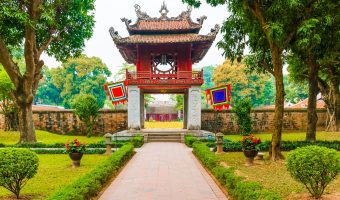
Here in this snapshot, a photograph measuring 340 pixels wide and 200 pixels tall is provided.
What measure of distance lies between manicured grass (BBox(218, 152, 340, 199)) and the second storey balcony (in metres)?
9.48

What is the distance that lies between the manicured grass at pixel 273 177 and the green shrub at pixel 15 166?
17.8 feet

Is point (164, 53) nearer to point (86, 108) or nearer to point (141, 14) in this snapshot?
point (141, 14)

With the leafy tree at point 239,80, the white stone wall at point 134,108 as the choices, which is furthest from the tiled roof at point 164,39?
the leafy tree at point 239,80

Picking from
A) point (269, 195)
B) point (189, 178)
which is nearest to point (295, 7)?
point (189, 178)

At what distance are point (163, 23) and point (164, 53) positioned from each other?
2526 mm

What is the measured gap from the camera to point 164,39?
23.0m

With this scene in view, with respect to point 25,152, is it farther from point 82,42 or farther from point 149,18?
point 149,18

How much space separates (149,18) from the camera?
25.1 metres

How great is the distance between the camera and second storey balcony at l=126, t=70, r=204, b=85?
2252 cm

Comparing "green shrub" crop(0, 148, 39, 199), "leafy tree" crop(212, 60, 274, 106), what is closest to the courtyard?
"green shrub" crop(0, 148, 39, 199)

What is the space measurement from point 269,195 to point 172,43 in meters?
17.7

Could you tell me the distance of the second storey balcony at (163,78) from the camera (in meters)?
22.5

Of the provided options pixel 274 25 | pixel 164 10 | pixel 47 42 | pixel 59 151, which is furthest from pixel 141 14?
pixel 274 25

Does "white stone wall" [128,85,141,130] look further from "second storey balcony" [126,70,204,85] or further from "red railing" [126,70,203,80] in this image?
"red railing" [126,70,203,80]
